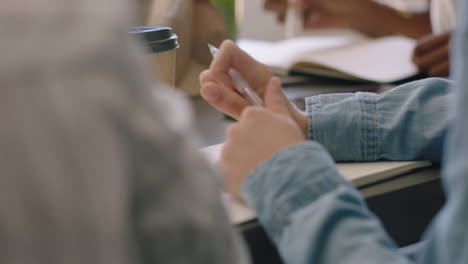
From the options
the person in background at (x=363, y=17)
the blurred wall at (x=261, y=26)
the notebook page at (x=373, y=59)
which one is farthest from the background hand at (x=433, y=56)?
the blurred wall at (x=261, y=26)

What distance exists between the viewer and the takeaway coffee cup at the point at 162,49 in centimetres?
41

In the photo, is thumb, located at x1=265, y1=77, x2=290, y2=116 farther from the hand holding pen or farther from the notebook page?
the notebook page

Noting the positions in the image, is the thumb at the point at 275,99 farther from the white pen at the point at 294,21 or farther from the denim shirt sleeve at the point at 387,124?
the white pen at the point at 294,21

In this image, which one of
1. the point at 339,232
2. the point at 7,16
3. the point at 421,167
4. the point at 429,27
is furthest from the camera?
the point at 429,27

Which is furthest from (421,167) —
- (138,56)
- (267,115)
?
(138,56)

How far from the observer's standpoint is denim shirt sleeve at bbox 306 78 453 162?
414 mm

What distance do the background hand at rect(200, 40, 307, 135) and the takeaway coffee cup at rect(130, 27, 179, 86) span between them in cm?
3

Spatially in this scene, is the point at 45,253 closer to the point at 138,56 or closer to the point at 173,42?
the point at 138,56

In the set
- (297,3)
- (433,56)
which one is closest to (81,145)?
(433,56)

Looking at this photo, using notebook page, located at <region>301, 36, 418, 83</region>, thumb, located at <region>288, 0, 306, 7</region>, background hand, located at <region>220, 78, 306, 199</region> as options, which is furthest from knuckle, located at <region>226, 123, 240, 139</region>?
thumb, located at <region>288, 0, 306, 7</region>

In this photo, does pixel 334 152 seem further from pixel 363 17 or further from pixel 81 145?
pixel 363 17

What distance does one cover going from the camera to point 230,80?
462mm

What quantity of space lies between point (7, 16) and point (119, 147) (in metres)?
0.04

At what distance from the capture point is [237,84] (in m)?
0.45
